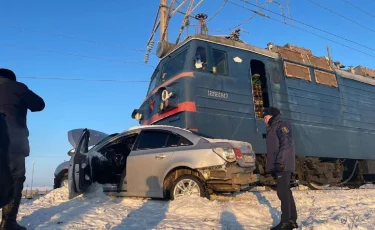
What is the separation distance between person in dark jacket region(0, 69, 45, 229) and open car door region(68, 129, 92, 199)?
294 cm

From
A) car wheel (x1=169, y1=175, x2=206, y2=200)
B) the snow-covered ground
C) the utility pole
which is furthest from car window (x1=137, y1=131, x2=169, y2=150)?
the utility pole

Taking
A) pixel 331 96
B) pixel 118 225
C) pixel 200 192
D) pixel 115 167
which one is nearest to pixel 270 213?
pixel 200 192

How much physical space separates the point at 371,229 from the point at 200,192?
2756 mm

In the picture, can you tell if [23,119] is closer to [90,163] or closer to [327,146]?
[90,163]

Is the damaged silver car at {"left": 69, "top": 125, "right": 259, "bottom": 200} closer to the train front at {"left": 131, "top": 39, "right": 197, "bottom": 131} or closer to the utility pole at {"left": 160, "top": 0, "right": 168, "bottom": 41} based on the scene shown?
the train front at {"left": 131, "top": 39, "right": 197, "bottom": 131}

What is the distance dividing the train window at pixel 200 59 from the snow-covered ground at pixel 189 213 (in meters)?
3.24

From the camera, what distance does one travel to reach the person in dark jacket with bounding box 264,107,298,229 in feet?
14.2

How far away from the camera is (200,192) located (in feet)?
19.2

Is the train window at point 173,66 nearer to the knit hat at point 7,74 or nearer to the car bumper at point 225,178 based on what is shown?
the car bumper at point 225,178

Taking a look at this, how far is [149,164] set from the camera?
21.3 ft

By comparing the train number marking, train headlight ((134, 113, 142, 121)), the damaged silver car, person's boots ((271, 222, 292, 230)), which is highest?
the train number marking

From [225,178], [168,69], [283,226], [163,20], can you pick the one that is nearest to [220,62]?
[168,69]

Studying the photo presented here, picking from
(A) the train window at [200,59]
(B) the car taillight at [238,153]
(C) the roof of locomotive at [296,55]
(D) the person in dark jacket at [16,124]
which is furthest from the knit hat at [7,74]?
(C) the roof of locomotive at [296,55]

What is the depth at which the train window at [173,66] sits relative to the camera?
27.9 ft
